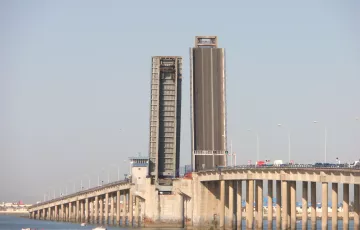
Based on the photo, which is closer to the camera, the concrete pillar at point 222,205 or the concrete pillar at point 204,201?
the concrete pillar at point 222,205

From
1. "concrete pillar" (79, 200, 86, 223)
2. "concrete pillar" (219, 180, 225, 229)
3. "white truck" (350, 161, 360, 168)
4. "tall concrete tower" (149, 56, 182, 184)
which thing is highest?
"tall concrete tower" (149, 56, 182, 184)

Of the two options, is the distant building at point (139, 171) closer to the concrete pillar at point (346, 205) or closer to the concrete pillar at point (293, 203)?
the concrete pillar at point (293, 203)

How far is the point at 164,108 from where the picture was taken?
5915 inches

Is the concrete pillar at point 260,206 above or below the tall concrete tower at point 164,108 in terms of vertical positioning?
below

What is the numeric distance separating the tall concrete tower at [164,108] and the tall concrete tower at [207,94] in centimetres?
785

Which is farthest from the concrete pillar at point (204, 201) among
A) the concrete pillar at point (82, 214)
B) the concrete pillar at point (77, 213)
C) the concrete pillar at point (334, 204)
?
the concrete pillar at point (77, 213)

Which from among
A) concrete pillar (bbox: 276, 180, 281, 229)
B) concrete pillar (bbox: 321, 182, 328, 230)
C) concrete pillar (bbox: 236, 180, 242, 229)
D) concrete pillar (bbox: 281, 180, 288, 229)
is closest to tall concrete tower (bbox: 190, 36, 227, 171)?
concrete pillar (bbox: 236, 180, 242, 229)

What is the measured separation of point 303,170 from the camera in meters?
109

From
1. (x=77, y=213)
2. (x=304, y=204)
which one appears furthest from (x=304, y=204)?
(x=77, y=213)

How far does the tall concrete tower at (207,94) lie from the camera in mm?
139875

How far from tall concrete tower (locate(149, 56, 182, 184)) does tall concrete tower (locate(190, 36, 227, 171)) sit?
7.85 m

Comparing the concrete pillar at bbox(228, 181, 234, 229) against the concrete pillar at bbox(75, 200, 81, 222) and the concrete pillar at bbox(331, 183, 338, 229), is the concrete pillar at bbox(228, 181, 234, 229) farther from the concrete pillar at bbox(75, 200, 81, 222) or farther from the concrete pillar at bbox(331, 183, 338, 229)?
the concrete pillar at bbox(75, 200, 81, 222)

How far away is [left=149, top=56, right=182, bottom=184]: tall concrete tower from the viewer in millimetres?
149250

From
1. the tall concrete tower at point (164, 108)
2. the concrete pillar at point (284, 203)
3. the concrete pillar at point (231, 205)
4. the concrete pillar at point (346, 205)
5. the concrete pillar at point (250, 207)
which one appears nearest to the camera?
the concrete pillar at point (346, 205)
